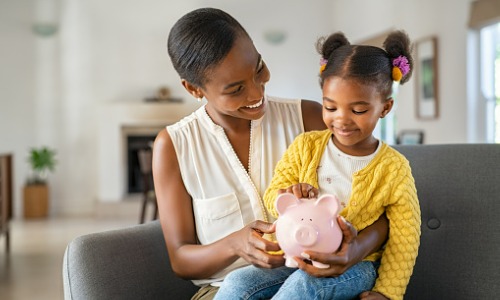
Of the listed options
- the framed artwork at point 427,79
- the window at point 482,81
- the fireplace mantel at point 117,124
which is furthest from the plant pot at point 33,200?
the window at point 482,81

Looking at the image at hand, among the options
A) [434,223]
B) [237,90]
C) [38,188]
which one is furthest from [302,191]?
[38,188]

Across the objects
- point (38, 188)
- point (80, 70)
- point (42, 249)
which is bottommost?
point (42, 249)

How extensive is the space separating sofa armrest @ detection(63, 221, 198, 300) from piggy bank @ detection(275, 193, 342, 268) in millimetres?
610

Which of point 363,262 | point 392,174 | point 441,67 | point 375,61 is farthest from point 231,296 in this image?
point 441,67

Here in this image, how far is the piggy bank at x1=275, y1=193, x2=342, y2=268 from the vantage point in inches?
50.4

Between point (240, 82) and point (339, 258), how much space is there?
1.77 feet

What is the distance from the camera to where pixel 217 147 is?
1.82 m

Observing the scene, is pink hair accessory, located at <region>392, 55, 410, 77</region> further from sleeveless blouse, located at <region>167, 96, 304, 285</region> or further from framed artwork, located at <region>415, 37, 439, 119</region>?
framed artwork, located at <region>415, 37, 439, 119</region>

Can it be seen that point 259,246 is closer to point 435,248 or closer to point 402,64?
point 402,64

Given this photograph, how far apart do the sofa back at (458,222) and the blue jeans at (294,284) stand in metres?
0.40

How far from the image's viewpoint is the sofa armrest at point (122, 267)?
5.60ft

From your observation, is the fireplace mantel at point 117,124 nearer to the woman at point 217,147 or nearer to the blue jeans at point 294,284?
the woman at point 217,147

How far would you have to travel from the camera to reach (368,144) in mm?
1594

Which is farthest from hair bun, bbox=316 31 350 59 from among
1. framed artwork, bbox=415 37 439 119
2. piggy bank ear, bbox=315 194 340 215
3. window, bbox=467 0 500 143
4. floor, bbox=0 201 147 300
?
framed artwork, bbox=415 37 439 119
